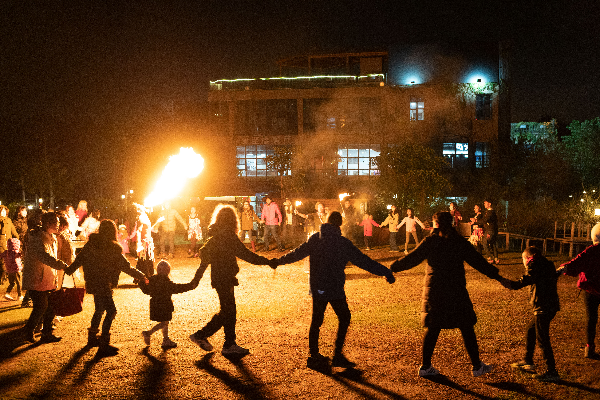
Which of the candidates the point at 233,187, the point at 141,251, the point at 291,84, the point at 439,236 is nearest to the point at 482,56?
the point at 291,84

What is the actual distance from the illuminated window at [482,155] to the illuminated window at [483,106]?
1.86 metres

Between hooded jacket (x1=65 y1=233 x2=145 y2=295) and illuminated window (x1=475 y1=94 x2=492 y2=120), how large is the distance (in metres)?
30.0

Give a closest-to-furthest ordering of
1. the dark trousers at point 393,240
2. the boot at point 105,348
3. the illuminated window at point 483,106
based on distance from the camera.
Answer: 1. the boot at point 105,348
2. the dark trousers at point 393,240
3. the illuminated window at point 483,106

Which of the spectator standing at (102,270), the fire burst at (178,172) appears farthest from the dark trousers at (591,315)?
the fire burst at (178,172)

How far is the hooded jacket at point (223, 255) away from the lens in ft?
18.5

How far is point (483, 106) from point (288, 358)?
30.0 meters

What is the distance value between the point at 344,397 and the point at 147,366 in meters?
2.37

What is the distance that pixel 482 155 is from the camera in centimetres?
3180

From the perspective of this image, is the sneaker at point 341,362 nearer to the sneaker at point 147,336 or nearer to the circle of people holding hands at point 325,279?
the circle of people holding hands at point 325,279

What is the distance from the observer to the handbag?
6.25 metres

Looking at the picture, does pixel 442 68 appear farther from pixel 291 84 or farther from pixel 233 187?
pixel 233 187

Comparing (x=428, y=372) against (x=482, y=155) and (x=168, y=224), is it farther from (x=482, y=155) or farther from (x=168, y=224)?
(x=482, y=155)

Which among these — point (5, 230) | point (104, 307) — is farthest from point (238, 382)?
point (5, 230)

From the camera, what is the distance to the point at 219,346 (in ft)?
20.1
